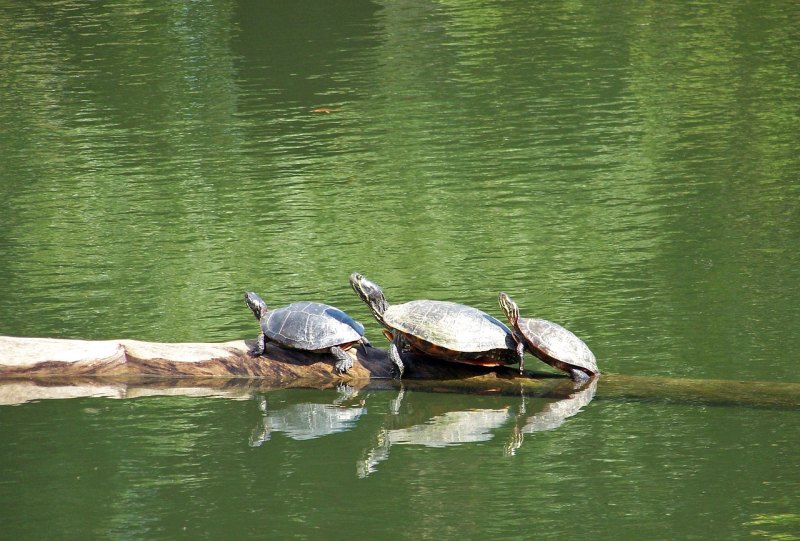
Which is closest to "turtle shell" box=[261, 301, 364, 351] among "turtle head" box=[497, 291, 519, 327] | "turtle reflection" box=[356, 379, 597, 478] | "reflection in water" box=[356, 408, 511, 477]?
"turtle reflection" box=[356, 379, 597, 478]

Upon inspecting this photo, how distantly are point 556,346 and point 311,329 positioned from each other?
1.31 meters

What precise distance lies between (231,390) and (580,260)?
3.23m

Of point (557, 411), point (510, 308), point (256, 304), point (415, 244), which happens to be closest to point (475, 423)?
point (557, 411)

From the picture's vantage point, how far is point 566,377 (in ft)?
21.7

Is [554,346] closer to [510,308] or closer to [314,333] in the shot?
[510,308]

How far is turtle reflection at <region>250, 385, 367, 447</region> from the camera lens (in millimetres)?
6301

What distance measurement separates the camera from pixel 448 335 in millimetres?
6469

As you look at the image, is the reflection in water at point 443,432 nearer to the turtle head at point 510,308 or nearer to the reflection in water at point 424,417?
the reflection in water at point 424,417

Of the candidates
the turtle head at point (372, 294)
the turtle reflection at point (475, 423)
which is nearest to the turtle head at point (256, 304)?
the turtle head at point (372, 294)

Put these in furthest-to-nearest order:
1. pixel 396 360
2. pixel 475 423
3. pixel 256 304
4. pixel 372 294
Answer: pixel 256 304
pixel 372 294
pixel 396 360
pixel 475 423

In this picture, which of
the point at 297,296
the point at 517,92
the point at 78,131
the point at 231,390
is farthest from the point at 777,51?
the point at 231,390

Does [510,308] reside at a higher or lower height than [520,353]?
higher

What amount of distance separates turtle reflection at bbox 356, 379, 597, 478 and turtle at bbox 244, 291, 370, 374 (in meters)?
0.41

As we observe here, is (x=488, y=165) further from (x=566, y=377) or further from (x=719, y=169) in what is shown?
(x=566, y=377)
